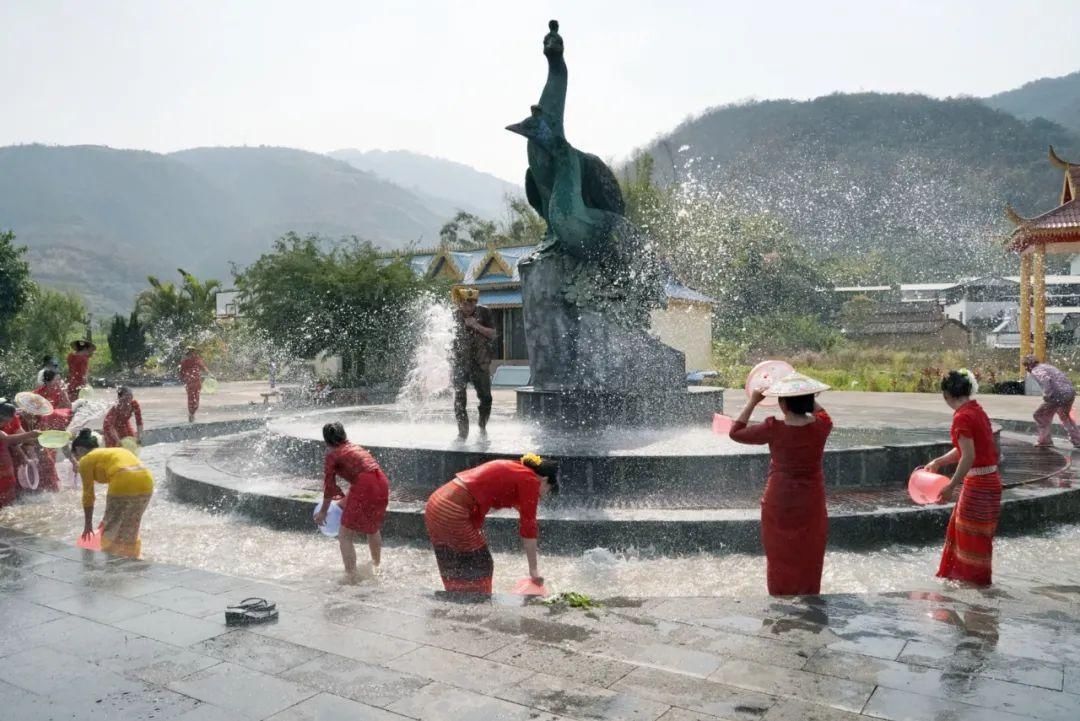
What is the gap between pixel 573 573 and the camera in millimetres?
5723

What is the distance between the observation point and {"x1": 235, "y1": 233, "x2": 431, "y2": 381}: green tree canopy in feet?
79.7

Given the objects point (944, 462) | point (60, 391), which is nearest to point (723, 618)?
point (944, 462)

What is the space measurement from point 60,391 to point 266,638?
724cm

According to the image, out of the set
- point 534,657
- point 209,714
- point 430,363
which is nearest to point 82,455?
point 209,714

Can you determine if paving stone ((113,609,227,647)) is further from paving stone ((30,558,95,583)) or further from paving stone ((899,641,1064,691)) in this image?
paving stone ((899,641,1064,691))

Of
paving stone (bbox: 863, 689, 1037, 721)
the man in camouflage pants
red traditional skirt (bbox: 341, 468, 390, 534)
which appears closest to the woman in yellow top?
red traditional skirt (bbox: 341, 468, 390, 534)

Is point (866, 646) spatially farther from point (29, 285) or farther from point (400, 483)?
point (29, 285)

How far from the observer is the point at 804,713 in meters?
2.77

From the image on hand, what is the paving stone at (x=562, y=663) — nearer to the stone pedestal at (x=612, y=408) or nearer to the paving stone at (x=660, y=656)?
the paving stone at (x=660, y=656)

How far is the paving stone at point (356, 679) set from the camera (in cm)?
302

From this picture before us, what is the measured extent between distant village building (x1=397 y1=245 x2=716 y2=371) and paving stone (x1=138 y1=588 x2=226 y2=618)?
80.9 ft

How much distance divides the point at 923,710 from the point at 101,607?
374 centimetres

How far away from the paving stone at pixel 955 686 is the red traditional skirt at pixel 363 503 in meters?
2.97

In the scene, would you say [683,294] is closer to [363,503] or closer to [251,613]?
[363,503]
